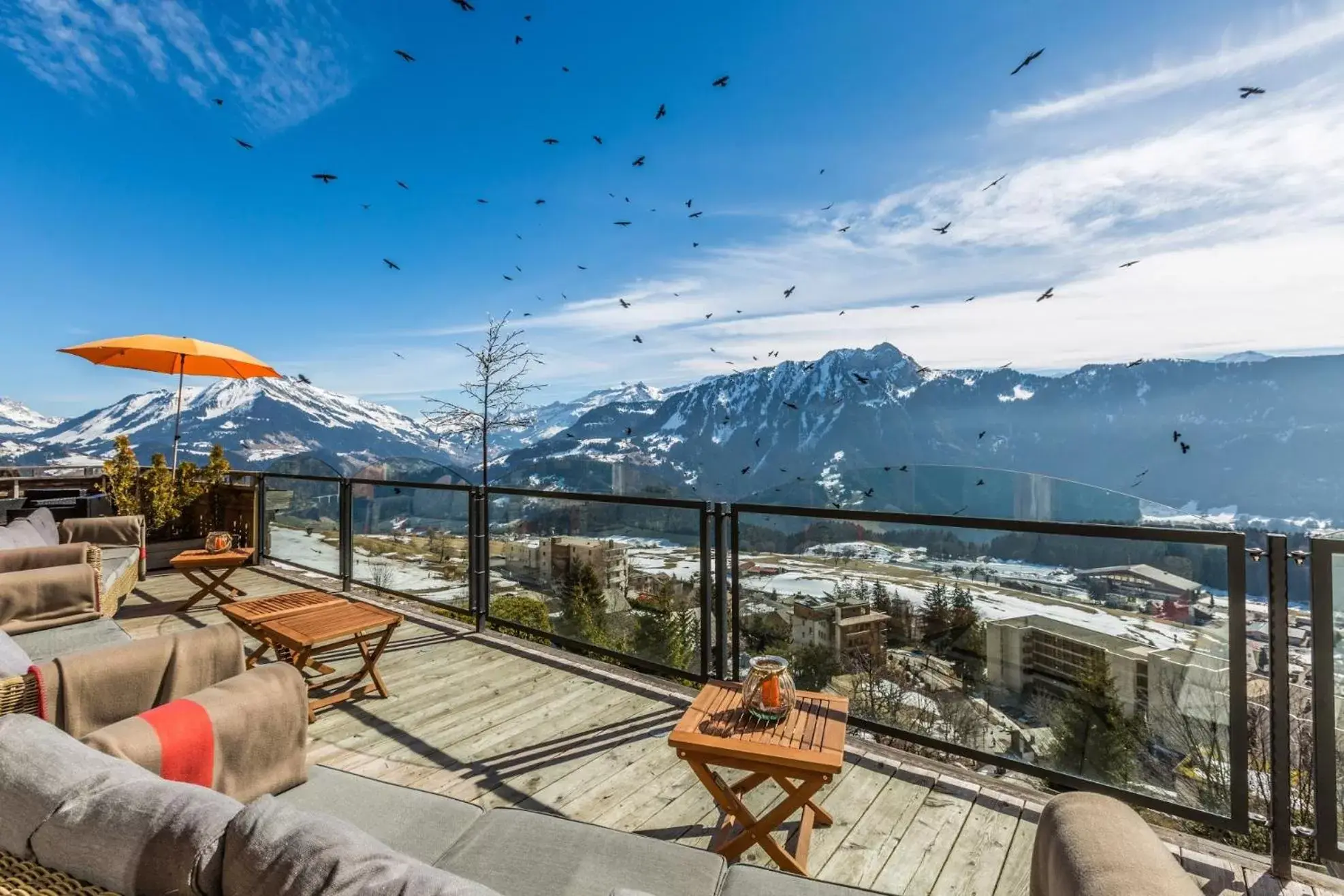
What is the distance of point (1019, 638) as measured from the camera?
298 cm

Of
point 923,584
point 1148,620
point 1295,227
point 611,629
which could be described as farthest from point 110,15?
point 1295,227

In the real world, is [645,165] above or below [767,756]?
above

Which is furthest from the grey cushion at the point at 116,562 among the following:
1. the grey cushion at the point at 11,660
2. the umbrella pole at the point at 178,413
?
the grey cushion at the point at 11,660

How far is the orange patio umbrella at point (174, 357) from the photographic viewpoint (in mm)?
6605

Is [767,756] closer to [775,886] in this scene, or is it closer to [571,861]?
[775,886]

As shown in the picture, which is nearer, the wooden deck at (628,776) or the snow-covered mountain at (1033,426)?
the wooden deck at (628,776)

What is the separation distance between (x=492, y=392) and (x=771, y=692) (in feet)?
57.9

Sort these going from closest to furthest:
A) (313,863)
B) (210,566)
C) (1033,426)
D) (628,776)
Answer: (313,863) < (628,776) < (210,566) < (1033,426)

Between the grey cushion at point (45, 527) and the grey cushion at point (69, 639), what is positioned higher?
the grey cushion at point (45, 527)

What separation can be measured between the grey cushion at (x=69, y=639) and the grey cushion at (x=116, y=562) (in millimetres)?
976

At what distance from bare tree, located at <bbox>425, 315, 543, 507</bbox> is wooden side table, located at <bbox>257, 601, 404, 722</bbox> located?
45.6 feet

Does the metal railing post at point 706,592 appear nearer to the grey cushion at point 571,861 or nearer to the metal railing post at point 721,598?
the metal railing post at point 721,598

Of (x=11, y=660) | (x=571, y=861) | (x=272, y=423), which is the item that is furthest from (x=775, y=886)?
(x=272, y=423)

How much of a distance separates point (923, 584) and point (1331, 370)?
4521 inches
